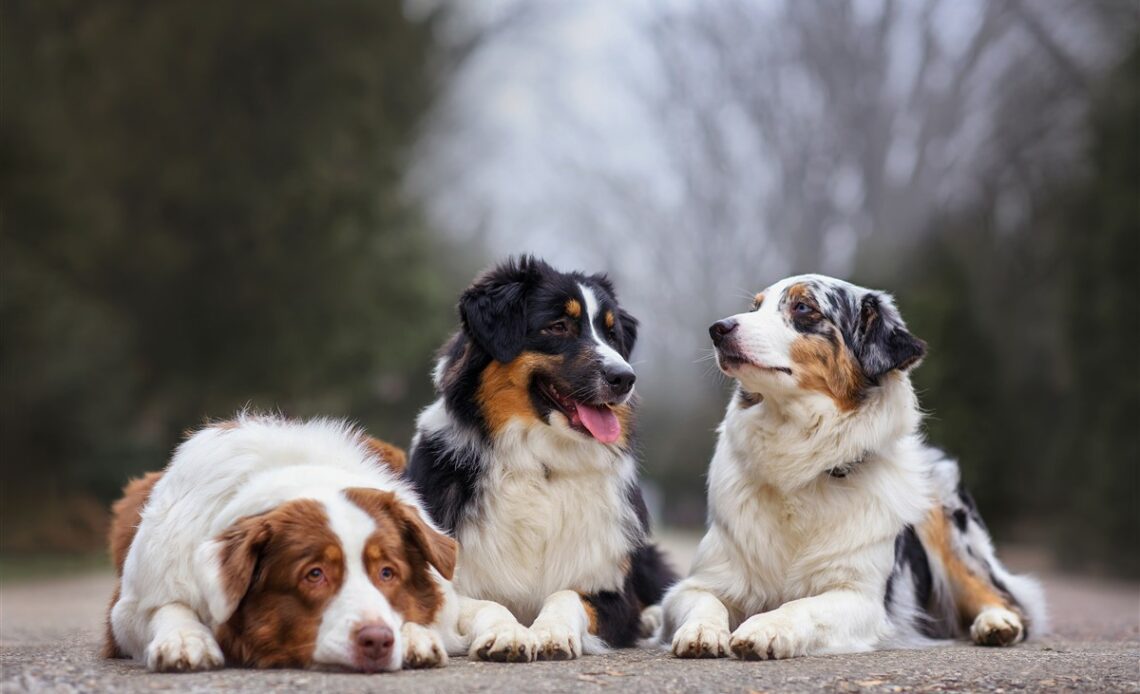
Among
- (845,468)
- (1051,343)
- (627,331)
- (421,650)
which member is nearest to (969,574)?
(845,468)

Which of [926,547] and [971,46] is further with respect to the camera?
[971,46]

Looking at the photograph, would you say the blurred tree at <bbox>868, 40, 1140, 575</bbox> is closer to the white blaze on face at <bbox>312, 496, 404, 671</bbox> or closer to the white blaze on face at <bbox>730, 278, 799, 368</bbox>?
the white blaze on face at <bbox>730, 278, 799, 368</bbox>

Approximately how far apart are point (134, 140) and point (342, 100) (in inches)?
116

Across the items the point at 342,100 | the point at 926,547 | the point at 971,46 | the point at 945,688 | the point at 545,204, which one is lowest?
the point at 945,688

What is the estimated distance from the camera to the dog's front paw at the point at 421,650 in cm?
471

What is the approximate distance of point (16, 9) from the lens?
14273mm

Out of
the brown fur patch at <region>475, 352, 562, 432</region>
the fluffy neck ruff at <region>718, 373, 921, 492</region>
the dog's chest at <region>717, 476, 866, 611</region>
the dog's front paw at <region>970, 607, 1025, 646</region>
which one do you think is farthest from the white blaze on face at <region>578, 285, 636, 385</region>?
the dog's front paw at <region>970, 607, 1025, 646</region>

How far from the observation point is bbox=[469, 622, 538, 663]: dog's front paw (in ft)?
16.5

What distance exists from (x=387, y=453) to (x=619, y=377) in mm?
1355

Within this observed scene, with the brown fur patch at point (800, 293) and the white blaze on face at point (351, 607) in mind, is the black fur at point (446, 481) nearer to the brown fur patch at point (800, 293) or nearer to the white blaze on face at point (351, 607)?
the white blaze on face at point (351, 607)

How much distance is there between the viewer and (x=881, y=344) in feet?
19.7

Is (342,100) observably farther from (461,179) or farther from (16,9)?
(461,179)

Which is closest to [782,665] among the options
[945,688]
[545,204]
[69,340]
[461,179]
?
[945,688]

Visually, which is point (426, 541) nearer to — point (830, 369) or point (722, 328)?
point (722, 328)
